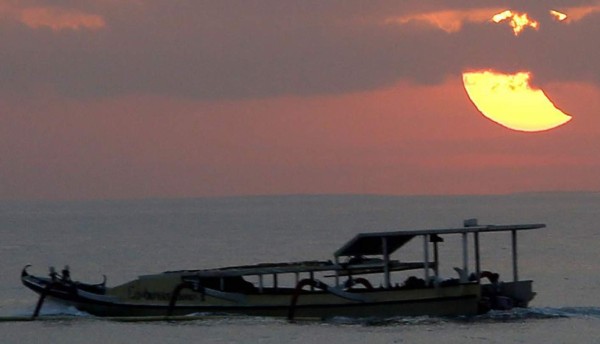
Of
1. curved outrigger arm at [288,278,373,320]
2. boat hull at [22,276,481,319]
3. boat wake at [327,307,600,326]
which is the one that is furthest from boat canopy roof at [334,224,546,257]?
boat wake at [327,307,600,326]

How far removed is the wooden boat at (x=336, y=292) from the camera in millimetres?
43969

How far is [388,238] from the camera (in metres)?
45.4

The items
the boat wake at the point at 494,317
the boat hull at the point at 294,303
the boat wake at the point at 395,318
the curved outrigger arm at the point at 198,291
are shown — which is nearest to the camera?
the boat hull at the point at 294,303

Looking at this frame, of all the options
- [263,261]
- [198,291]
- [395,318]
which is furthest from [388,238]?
[263,261]

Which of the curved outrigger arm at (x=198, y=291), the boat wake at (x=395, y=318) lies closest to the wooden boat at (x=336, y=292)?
the curved outrigger arm at (x=198, y=291)

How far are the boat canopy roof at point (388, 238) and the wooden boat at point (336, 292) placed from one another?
1.1 inches

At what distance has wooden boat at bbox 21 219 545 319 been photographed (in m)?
44.0

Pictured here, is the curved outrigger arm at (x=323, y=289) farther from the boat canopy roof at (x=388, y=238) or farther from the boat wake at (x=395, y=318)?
the boat canopy roof at (x=388, y=238)

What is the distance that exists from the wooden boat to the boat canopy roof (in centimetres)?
3

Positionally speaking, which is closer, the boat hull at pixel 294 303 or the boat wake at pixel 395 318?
the boat hull at pixel 294 303

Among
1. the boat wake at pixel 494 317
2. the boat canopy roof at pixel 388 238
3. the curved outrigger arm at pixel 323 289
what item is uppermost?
the boat canopy roof at pixel 388 238

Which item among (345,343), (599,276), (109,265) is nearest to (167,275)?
(345,343)

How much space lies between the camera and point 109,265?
90750mm

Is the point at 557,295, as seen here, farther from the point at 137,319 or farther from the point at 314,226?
the point at 314,226
